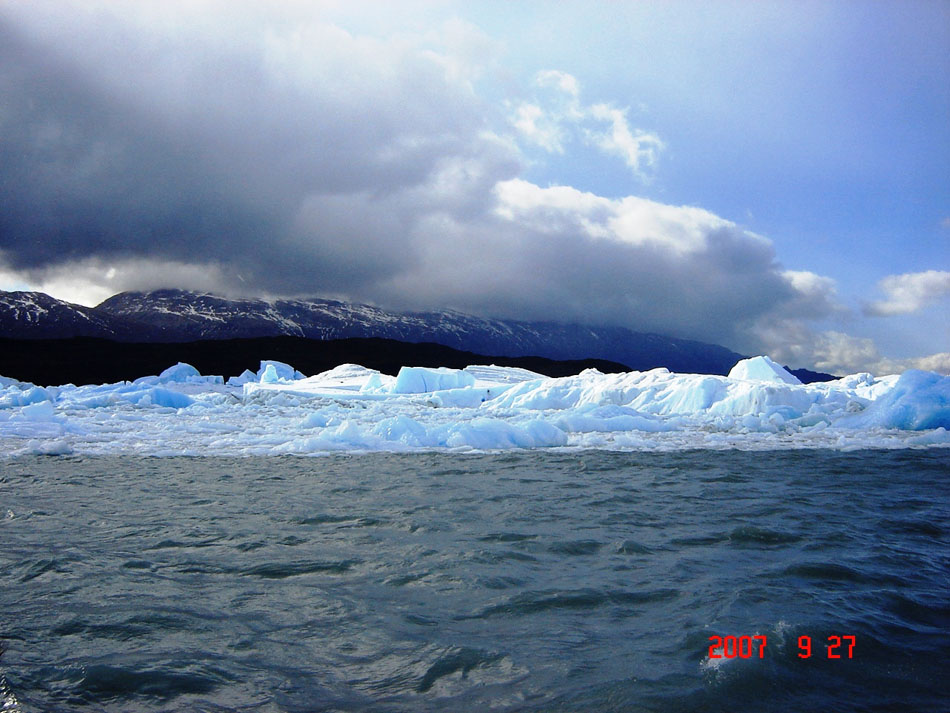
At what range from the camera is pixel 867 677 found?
2.93 m

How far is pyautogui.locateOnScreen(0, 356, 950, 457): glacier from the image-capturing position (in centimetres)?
1257

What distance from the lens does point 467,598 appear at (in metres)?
4.00

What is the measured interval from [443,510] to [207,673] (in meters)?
3.88

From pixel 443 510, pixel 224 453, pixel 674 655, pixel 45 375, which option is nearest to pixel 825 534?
pixel 674 655

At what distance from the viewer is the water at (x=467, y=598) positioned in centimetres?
281
